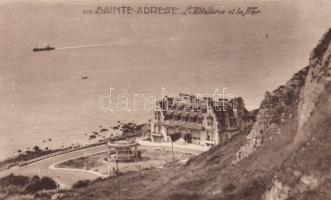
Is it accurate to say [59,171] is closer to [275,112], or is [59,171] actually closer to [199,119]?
[199,119]

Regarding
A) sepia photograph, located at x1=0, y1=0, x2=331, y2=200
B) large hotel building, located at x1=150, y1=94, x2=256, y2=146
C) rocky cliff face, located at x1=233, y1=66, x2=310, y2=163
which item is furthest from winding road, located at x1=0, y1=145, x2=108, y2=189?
rocky cliff face, located at x1=233, y1=66, x2=310, y2=163

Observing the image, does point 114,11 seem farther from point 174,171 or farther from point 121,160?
point 121,160

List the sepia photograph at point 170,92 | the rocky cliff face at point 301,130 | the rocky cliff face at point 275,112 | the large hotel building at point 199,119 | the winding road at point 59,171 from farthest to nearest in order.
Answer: the large hotel building at point 199,119 → the winding road at point 59,171 → the rocky cliff face at point 275,112 → the sepia photograph at point 170,92 → the rocky cliff face at point 301,130

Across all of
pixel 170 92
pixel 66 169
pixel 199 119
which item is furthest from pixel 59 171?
pixel 199 119

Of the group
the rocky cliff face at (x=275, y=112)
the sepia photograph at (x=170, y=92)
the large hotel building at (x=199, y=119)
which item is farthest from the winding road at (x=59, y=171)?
the rocky cliff face at (x=275, y=112)

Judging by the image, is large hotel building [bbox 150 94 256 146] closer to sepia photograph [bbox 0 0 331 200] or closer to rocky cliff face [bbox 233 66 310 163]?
sepia photograph [bbox 0 0 331 200]

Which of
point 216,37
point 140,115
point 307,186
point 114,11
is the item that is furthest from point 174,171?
point 307,186

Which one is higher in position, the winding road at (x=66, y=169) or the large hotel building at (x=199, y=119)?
the large hotel building at (x=199, y=119)

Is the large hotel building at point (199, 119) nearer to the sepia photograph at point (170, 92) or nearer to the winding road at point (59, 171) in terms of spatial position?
the sepia photograph at point (170, 92)
